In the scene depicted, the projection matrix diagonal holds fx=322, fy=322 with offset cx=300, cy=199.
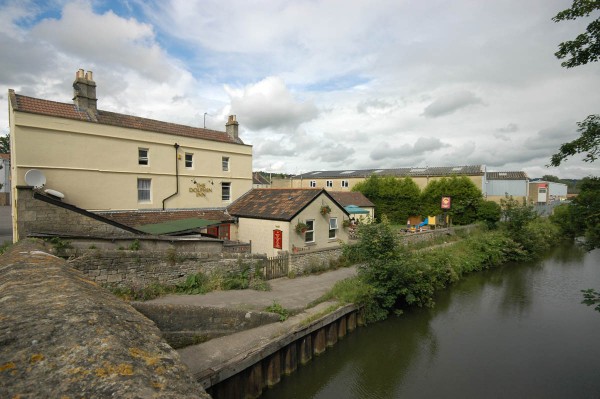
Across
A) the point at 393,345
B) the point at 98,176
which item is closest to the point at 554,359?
the point at 393,345

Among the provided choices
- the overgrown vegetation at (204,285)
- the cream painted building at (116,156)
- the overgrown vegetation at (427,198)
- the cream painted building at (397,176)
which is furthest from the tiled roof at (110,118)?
Result: the overgrown vegetation at (427,198)

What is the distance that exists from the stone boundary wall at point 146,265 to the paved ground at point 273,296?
96 centimetres

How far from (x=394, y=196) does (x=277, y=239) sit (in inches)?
891

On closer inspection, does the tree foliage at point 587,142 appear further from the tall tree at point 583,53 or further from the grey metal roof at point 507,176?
the grey metal roof at point 507,176

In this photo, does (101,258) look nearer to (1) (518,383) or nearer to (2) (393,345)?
(2) (393,345)

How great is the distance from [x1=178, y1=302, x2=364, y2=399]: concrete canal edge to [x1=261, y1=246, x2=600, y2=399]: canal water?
0.45 m

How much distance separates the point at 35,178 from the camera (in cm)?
1408

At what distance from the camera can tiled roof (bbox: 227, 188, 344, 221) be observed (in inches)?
708

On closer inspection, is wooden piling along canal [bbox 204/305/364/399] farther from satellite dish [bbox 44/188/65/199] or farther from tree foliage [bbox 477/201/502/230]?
tree foliage [bbox 477/201/502/230]

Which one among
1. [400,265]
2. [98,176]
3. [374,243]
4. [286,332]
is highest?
[98,176]

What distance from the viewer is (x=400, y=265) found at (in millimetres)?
13648

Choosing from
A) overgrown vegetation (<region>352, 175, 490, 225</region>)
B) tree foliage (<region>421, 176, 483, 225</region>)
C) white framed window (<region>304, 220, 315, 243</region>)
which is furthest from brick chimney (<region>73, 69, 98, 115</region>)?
tree foliage (<region>421, 176, 483, 225</region>)

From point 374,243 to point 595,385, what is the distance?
8.04 metres

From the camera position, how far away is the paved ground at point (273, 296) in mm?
11165
